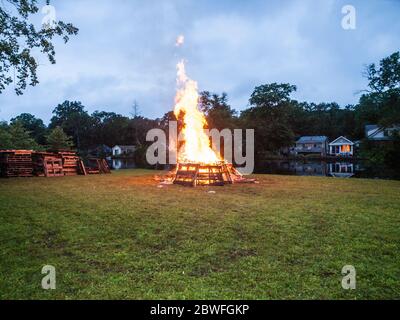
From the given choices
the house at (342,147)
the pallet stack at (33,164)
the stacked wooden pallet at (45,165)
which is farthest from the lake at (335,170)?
the house at (342,147)

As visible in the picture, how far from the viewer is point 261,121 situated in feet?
195

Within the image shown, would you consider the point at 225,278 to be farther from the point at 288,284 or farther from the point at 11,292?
the point at 11,292

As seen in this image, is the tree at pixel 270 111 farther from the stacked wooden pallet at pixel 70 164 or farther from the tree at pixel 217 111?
the stacked wooden pallet at pixel 70 164

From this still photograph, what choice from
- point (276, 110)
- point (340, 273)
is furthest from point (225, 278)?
point (276, 110)

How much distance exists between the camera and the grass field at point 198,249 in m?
4.02

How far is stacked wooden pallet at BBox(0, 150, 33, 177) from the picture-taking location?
2066 cm

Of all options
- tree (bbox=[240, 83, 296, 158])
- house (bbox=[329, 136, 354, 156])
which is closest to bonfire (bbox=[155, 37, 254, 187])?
tree (bbox=[240, 83, 296, 158])

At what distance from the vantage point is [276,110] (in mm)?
63969

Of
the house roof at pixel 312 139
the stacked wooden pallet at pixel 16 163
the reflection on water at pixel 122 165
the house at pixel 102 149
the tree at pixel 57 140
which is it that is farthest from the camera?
the house at pixel 102 149

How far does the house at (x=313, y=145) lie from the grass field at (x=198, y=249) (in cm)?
7372

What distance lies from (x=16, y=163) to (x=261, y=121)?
155ft

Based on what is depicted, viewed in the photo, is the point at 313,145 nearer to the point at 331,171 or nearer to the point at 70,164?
the point at 331,171

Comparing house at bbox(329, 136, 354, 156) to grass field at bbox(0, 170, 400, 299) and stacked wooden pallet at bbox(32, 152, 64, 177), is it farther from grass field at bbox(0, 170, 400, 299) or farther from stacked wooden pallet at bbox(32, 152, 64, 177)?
grass field at bbox(0, 170, 400, 299)

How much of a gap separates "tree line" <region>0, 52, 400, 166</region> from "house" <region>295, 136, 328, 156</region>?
236 inches
